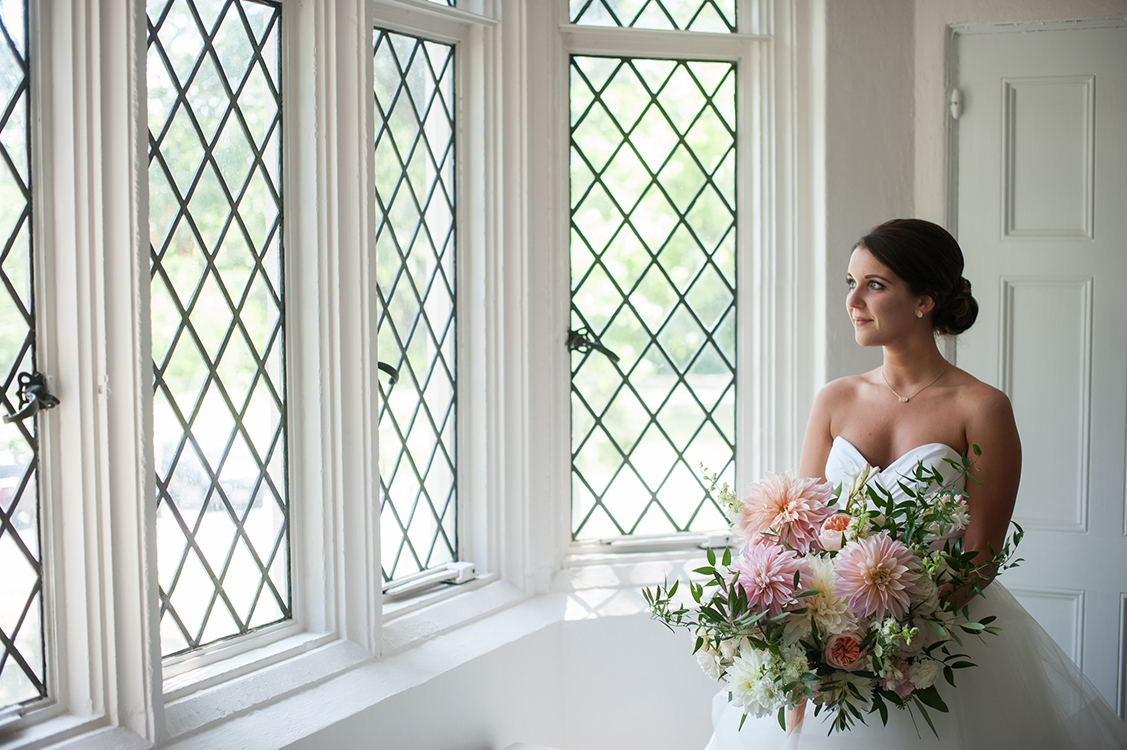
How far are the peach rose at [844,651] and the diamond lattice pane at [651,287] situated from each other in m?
1.50

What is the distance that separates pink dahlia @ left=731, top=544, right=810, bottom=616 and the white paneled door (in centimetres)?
162

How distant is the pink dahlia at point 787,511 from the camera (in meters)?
1.43

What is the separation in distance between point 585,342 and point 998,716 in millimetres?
1525

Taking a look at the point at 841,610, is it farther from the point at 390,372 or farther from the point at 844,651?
the point at 390,372

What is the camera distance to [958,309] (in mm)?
1909

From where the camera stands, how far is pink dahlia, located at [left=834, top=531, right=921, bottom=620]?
4.24 ft

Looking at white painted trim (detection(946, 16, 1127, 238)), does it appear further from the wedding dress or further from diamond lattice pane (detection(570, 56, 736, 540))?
the wedding dress

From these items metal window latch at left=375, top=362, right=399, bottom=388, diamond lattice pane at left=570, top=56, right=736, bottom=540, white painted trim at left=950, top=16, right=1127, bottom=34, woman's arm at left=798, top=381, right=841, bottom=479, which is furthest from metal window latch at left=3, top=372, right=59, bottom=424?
white painted trim at left=950, top=16, right=1127, bottom=34

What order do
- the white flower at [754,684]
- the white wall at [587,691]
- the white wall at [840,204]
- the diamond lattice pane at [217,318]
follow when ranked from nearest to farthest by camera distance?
1. the white flower at [754,684]
2. the diamond lattice pane at [217,318]
3. the white wall at [587,691]
4. the white wall at [840,204]

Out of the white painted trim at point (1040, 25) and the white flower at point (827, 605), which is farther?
the white painted trim at point (1040, 25)

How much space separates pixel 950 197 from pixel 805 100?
21.4 inches

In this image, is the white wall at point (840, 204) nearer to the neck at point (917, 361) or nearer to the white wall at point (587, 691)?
the white wall at point (587, 691)

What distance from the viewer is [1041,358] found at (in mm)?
2613

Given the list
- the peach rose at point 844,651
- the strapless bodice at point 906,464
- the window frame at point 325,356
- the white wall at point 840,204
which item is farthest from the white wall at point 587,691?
the peach rose at point 844,651
